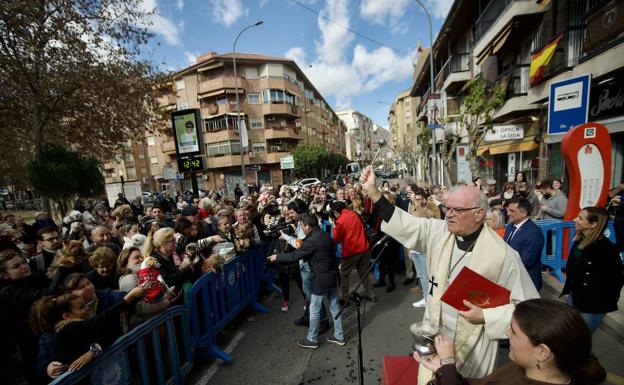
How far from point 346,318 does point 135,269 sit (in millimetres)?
3069

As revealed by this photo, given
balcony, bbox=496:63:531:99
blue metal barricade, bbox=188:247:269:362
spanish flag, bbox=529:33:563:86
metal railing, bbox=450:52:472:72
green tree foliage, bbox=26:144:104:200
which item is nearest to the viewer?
blue metal barricade, bbox=188:247:269:362

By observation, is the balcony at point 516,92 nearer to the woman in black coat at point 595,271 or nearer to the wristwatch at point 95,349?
the woman in black coat at point 595,271

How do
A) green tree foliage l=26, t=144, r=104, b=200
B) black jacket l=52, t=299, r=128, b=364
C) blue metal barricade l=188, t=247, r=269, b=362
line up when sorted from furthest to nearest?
green tree foliage l=26, t=144, r=104, b=200 < blue metal barricade l=188, t=247, r=269, b=362 < black jacket l=52, t=299, r=128, b=364

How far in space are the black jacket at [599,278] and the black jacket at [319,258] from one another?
8.50 feet

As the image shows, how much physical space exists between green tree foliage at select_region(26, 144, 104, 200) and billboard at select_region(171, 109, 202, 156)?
4.27m

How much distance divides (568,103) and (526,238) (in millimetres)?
2567

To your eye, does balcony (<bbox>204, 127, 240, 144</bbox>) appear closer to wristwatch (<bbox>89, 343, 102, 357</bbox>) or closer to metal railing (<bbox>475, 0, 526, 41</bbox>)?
metal railing (<bbox>475, 0, 526, 41</bbox>)

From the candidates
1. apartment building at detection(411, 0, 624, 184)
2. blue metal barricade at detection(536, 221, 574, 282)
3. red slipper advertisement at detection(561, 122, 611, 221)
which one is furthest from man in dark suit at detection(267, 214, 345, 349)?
apartment building at detection(411, 0, 624, 184)

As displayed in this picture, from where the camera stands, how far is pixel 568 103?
4254 millimetres

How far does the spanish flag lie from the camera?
8.81 meters

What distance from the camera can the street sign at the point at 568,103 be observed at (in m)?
4.05

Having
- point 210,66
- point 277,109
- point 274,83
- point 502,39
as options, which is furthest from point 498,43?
point 210,66

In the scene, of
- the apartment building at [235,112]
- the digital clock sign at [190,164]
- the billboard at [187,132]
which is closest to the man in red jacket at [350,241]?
the digital clock sign at [190,164]

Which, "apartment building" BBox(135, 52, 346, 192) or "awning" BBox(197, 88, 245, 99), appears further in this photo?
"apartment building" BBox(135, 52, 346, 192)
